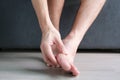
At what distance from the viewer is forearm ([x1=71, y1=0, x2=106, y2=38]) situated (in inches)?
49.4

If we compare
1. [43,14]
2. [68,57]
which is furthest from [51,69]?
[43,14]

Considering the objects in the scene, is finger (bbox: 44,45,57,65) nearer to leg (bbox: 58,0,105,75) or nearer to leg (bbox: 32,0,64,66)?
leg (bbox: 32,0,64,66)

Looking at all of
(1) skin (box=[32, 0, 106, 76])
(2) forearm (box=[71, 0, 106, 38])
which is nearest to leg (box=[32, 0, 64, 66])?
(1) skin (box=[32, 0, 106, 76])

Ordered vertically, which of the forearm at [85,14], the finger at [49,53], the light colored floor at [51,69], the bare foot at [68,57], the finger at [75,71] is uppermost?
the forearm at [85,14]

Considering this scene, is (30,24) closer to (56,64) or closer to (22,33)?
(22,33)

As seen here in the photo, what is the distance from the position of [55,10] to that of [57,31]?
214 millimetres

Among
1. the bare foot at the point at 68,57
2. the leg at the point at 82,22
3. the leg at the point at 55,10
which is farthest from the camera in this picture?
the leg at the point at 55,10

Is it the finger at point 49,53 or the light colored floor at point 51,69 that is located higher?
the finger at point 49,53

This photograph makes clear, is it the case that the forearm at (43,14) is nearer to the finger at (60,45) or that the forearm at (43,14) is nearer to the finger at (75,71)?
the finger at (60,45)

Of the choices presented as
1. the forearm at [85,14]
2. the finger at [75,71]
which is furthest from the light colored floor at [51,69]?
the forearm at [85,14]

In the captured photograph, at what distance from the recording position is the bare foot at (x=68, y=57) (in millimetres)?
1086

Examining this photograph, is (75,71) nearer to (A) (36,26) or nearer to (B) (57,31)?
(B) (57,31)

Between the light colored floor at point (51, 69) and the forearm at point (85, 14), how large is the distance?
0.15 metres

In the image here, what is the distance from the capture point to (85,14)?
1.27m
